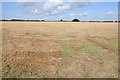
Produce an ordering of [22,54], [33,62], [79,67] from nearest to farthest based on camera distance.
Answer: [79,67]
[33,62]
[22,54]

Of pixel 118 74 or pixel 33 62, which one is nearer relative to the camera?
pixel 118 74

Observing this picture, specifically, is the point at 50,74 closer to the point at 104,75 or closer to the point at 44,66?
the point at 44,66

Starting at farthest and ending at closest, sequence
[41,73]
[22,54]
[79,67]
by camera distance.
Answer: [22,54] → [79,67] → [41,73]

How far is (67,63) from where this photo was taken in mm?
14734

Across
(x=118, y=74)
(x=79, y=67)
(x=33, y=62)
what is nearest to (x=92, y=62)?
(x=79, y=67)

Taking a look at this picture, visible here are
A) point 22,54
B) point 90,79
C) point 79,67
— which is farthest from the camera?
point 22,54

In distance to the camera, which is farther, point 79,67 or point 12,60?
point 12,60

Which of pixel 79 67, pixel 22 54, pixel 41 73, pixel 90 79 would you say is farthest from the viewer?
pixel 22 54

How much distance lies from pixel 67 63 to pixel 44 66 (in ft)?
5.37

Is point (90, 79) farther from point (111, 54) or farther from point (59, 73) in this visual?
point (111, 54)

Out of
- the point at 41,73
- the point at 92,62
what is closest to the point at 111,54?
the point at 92,62

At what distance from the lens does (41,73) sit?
12.4 m

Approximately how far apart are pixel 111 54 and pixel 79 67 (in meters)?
5.19

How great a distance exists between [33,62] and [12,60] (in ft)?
4.90
